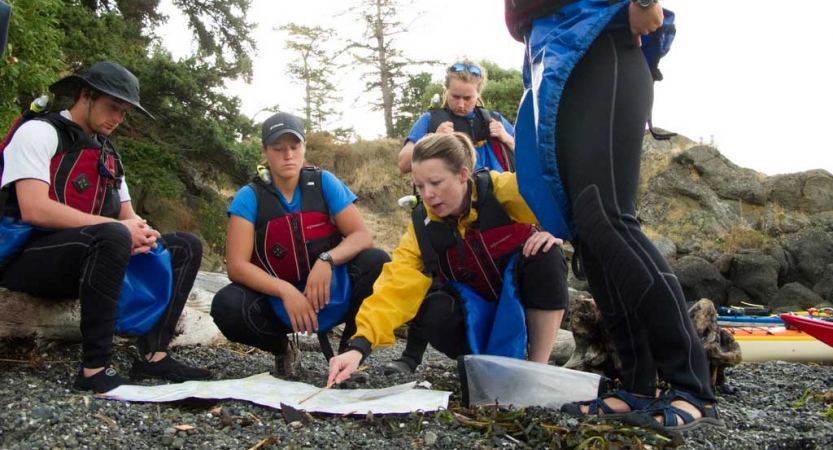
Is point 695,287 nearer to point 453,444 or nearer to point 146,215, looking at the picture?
point 146,215

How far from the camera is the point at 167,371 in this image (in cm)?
366

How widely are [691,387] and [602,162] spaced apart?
0.91 meters

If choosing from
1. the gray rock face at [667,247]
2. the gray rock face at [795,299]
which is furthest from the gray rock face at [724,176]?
the gray rock face at [795,299]

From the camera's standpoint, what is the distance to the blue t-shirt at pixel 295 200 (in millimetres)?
3932

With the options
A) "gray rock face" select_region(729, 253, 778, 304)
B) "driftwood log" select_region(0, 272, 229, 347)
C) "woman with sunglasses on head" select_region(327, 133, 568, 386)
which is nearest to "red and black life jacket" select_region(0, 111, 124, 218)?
"driftwood log" select_region(0, 272, 229, 347)

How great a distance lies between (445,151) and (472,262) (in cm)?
67

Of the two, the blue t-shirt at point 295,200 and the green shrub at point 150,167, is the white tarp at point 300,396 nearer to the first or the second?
the blue t-shirt at point 295,200

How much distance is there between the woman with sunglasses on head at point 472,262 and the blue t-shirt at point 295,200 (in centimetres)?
68

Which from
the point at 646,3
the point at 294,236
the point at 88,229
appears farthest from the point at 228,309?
the point at 646,3

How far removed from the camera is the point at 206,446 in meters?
2.33

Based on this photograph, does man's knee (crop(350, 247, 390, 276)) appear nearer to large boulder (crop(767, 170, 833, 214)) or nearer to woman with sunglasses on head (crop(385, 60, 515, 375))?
woman with sunglasses on head (crop(385, 60, 515, 375))

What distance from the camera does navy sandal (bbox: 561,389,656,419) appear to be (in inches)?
99.9

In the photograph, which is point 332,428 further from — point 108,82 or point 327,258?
point 108,82

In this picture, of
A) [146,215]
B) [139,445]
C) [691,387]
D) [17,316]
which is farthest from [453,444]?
[146,215]
